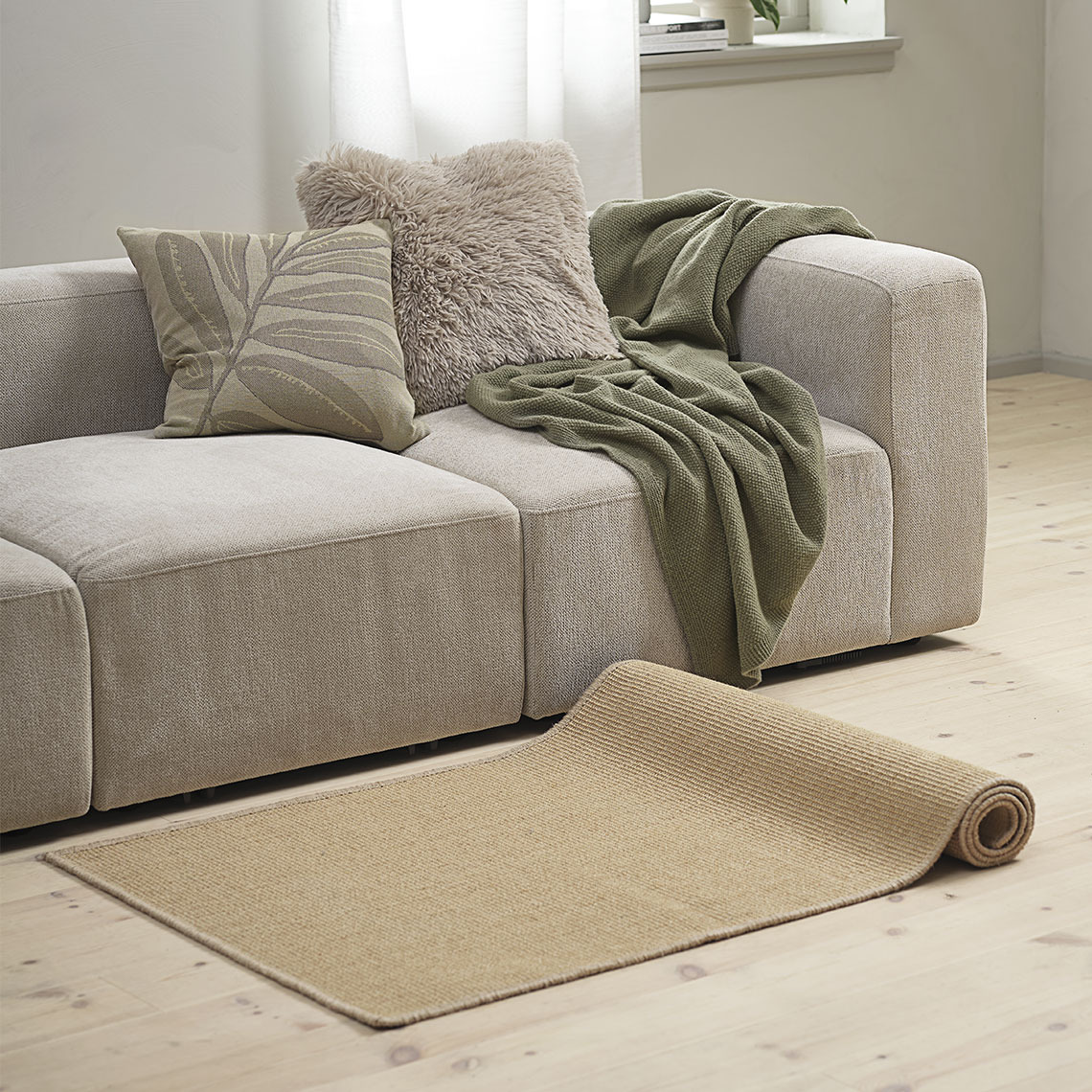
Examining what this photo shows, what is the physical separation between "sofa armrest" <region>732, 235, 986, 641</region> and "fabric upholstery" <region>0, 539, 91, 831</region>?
133 cm

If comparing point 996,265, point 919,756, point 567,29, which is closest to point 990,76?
point 996,265

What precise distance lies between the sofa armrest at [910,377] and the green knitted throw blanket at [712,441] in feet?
0.38

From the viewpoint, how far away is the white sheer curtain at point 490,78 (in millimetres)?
3920

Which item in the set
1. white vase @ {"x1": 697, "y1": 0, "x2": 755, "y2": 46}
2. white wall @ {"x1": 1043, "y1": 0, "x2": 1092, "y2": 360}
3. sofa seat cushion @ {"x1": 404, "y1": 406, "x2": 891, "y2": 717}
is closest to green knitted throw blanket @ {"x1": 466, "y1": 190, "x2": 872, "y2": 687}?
sofa seat cushion @ {"x1": 404, "y1": 406, "x2": 891, "y2": 717}

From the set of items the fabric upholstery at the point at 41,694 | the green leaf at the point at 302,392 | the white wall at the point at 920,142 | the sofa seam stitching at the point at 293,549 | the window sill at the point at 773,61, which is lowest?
the fabric upholstery at the point at 41,694

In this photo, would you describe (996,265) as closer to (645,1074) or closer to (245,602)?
(245,602)

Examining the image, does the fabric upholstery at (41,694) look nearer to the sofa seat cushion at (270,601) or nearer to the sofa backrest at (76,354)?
the sofa seat cushion at (270,601)

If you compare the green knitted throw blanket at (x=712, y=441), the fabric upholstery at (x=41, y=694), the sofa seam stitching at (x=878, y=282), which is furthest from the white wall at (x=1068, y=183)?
the fabric upholstery at (x=41, y=694)

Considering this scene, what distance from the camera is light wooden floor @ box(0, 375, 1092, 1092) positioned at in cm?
175

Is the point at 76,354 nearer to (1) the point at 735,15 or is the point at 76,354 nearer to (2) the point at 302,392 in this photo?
(2) the point at 302,392

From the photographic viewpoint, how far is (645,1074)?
1.75m

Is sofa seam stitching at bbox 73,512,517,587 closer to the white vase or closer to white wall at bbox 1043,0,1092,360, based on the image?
the white vase

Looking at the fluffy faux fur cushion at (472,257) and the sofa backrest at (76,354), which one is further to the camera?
the fluffy faux fur cushion at (472,257)

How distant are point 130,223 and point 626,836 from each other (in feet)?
7.27
